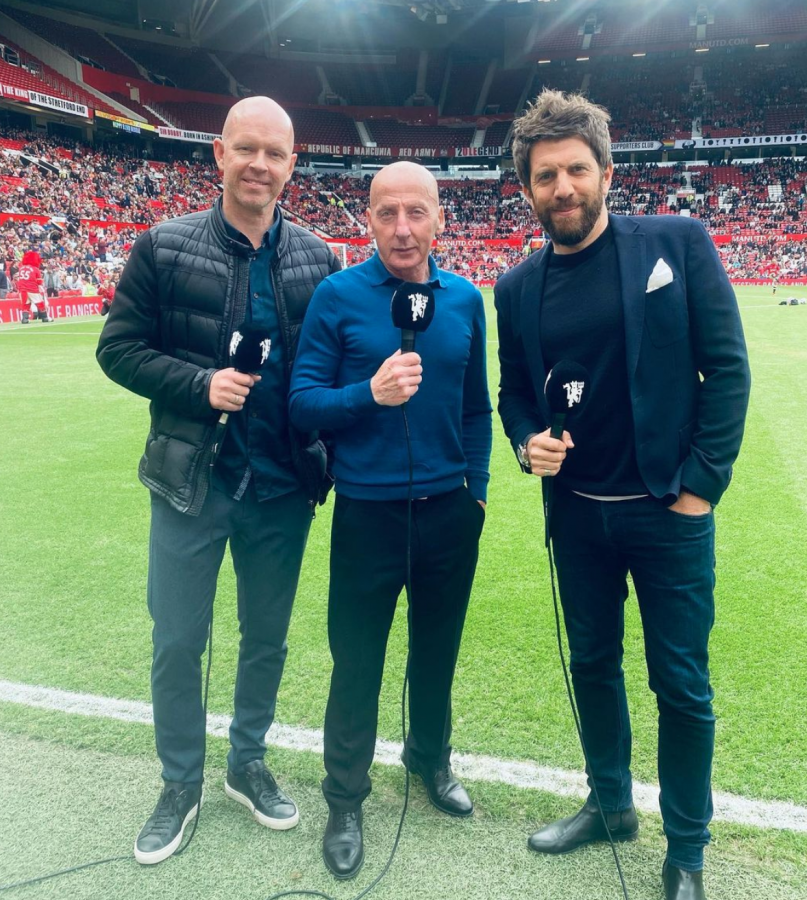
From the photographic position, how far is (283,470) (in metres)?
2.57

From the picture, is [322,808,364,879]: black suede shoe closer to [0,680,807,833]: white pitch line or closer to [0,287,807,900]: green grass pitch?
[0,287,807,900]: green grass pitch

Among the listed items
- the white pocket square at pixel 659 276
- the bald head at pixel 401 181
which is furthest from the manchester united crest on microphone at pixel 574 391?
the bald head at pixel 401 181

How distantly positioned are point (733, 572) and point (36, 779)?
4.06 m

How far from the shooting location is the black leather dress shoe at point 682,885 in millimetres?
2117

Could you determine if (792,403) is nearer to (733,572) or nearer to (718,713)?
(733,572)

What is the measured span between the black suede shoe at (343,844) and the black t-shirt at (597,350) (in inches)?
55.6

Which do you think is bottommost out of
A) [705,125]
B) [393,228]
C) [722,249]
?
[393,228]

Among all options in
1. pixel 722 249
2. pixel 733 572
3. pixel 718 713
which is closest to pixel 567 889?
pixel 718 713

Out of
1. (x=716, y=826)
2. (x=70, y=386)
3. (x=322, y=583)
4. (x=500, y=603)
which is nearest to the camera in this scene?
(x=716, y=826)

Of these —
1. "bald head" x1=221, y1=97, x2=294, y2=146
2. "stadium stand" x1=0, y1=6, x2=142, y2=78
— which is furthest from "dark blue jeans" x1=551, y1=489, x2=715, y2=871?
"stadium stand" x1=0, y1=6, x2=142, y2=78

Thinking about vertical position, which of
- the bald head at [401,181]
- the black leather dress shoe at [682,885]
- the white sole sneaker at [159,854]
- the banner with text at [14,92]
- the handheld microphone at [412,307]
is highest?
the banner with text at [14,92]

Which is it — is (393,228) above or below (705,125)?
below

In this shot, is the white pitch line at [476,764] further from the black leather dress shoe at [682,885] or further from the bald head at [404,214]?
the bald head at [404,214]

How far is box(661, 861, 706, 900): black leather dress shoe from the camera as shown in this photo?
2117 millimetres
